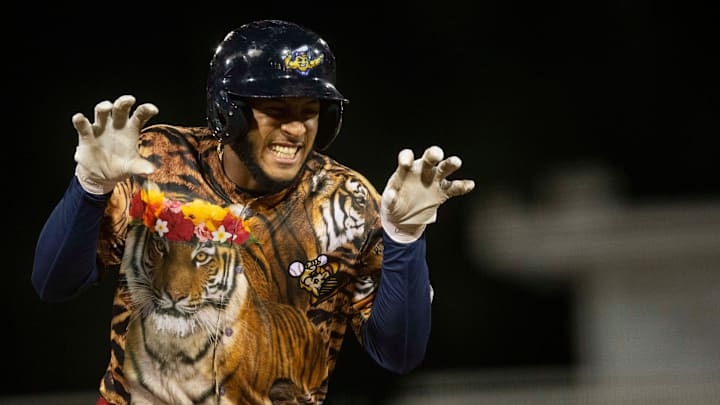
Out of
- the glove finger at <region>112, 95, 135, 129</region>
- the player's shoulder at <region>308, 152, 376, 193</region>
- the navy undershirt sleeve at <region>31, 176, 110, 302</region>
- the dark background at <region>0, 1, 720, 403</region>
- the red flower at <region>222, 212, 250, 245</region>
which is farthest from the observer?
the dark background at <region>0, 1, 720, 403</region>

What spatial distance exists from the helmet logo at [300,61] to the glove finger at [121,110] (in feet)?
1.18

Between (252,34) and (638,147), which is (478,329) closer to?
(638,147)

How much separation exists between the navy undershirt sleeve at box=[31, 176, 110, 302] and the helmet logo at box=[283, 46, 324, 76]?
45 cm

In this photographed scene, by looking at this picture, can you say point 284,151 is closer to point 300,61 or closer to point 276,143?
point 276,143

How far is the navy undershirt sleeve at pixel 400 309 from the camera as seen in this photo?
84.4 inches

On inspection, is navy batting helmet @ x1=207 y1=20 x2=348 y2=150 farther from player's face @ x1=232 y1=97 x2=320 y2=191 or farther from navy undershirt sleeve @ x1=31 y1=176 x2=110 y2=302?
navy undershirt sleeve @ x1=31 y1=176 x2=110 y2=302

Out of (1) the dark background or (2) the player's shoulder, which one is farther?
(1) the dark background

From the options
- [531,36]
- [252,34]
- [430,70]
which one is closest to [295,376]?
[252,34]

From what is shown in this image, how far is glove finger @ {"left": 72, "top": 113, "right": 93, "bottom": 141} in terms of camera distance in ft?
6.36

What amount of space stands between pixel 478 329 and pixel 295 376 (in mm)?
3261

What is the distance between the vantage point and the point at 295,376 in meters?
2.26

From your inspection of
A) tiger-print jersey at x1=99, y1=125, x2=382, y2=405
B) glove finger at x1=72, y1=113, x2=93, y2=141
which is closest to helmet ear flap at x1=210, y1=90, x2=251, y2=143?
tiger-print jersey at x1=99, y1=125, x2=382, y2=405

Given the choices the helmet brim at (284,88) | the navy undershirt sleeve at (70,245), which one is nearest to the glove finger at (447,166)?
the helmet brim at (284,88)

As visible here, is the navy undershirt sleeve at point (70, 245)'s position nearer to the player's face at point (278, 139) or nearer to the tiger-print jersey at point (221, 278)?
the tiger-print jersey at point (221, 278)
